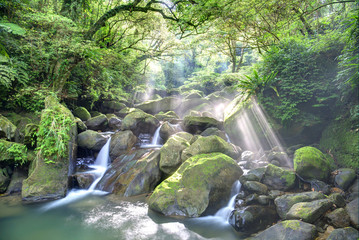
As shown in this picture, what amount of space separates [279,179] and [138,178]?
4322 millimetres

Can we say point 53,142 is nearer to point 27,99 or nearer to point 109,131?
point 27,99

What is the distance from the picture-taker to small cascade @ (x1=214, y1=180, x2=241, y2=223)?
4.64m

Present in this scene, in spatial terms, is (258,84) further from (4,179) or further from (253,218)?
(4,179)

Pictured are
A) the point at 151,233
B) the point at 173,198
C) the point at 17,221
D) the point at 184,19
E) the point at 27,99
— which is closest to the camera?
the point at 151,233

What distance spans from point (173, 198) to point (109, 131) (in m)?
7.45

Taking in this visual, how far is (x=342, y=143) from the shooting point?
18.1 feet

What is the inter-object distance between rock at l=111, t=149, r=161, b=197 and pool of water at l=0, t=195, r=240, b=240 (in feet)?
2.43

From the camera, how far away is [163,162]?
6.48m

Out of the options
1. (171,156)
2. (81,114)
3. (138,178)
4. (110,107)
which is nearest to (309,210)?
(171,156)

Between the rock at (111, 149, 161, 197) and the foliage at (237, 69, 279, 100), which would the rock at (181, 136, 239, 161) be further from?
the foliage at (237, 69, 279, 100)

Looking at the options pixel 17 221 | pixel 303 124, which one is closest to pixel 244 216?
pixel 303 124

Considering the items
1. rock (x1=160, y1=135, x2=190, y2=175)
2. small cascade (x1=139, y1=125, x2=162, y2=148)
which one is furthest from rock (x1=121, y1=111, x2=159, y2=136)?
rock (x1=160, y1=135, x2=190, y2=175)

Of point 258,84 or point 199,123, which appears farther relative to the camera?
point 199,123

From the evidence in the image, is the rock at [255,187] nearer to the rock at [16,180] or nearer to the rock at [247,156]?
the rock at [247,156]
